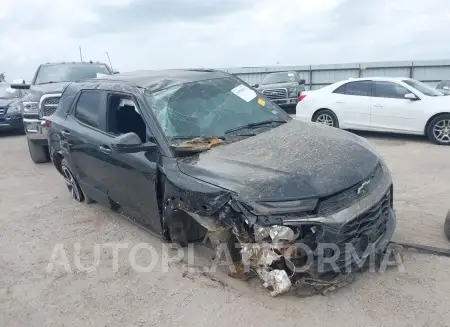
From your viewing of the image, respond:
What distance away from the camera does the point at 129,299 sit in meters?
3.34

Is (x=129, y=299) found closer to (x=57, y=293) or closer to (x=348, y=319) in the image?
(x=57, y=293)

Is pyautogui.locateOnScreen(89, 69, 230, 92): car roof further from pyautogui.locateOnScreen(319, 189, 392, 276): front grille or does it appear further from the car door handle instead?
pyautogui.locateOnScreen(319, 189, 392, 276): front grille

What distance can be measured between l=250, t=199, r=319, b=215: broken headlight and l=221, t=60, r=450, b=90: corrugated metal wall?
14.7 meters

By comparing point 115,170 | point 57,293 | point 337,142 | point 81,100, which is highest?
point 81,100

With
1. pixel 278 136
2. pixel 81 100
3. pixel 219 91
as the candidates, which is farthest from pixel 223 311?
pixel 81 100

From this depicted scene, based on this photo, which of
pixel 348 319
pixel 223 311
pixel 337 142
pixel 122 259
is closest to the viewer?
pixel 348 319

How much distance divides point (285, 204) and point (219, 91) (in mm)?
1869

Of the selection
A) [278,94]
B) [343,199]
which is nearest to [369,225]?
[343,199]

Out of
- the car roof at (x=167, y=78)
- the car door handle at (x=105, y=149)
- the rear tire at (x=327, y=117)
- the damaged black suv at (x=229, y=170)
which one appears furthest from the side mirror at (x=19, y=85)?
the rear tire at (x=327, y=117)

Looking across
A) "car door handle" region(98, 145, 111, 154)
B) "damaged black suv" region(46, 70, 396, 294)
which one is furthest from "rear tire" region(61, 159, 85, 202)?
"car door handle" region(98, 145, 111, 154)

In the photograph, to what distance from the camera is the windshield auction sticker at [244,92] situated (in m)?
4.46

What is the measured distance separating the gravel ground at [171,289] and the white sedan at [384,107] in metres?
3.70

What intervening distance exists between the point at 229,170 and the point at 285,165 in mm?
435

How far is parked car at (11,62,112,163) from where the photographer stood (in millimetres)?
7934
